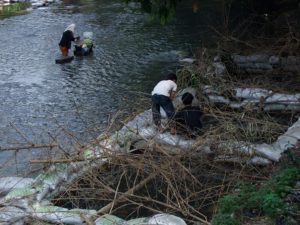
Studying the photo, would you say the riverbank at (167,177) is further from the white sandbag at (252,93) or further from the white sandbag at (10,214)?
the white sandbag at (252,93)

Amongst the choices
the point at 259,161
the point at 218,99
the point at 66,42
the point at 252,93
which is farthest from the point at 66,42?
the point at 259,161

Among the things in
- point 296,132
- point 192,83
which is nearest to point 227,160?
point 296,132

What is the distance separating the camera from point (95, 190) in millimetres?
7832

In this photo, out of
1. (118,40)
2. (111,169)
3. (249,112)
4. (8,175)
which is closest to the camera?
(111,169)

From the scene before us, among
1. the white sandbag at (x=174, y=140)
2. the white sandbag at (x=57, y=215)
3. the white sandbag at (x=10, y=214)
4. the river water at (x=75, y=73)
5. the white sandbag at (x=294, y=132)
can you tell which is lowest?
the river water at (x=75, y=73)

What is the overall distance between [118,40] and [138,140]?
33.5 feet

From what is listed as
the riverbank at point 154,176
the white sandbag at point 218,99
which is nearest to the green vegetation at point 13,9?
the white sandbag at point 218,99

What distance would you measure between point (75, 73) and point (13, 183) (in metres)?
7.37

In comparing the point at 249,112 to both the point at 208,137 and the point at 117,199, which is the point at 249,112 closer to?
the point at 208,137

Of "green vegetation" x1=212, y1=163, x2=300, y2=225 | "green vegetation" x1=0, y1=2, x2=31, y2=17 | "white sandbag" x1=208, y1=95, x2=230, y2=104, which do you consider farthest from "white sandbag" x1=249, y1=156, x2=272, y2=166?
"green vegetation" x1=0, y1=2, x2=31, y2=17

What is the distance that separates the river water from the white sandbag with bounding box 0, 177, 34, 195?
0.42 meters

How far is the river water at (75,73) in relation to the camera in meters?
10.9

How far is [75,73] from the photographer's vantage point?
15.3 m

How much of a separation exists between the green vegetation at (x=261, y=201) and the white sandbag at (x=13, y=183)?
119 inches
